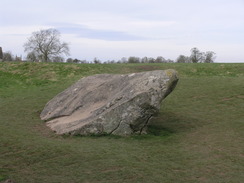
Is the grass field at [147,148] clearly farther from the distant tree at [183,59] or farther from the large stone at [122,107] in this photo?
the distant tree at [183,59]

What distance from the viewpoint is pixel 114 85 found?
43.3 feet

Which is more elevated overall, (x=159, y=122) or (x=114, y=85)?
(x=114, y=85)

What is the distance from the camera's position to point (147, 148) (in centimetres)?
925

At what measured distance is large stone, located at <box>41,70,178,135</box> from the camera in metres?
10.8

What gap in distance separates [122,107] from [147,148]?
2.10 meters

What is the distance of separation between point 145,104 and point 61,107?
4.80m

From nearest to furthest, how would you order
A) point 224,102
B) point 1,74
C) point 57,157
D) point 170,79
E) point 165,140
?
point 57,157
point 165,140
point 170,79
point 224,102
point 1,74

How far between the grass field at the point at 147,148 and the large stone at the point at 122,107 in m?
0.42

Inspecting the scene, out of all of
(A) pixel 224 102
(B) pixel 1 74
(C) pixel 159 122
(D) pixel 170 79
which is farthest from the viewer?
(B) pixel 1 74

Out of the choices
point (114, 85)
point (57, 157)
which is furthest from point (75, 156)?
point (114, 85)

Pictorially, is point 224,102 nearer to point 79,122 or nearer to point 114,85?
point 114,85

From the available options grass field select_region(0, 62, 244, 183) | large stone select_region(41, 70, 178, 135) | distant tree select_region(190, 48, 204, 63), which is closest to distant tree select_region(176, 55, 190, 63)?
distant tree select_region(190, 48, 204, 63)

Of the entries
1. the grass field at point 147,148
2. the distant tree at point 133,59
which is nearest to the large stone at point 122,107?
the grass field at point 147,148

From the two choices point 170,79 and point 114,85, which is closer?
point 170,79
